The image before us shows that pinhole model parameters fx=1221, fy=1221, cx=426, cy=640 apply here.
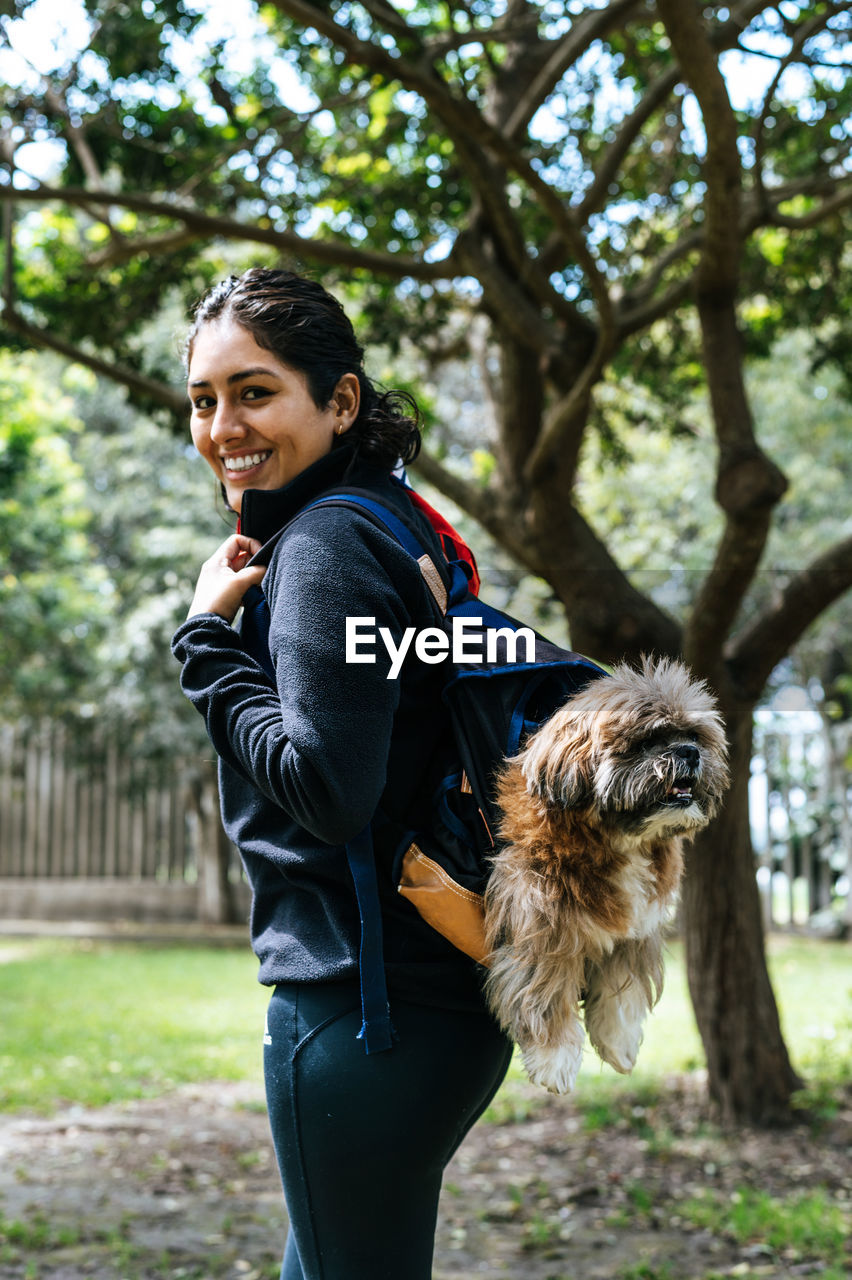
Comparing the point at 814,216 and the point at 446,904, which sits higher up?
the point at 814,216

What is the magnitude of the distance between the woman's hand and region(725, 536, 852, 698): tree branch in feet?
12.7

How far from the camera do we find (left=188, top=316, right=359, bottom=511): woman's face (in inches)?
65.9

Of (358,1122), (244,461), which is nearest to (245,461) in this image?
(244,461)

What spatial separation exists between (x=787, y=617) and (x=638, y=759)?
4.08m

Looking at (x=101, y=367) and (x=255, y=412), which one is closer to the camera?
(x=255, y=412)

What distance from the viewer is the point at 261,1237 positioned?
4582 millimetres

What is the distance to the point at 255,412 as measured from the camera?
5.49 ft

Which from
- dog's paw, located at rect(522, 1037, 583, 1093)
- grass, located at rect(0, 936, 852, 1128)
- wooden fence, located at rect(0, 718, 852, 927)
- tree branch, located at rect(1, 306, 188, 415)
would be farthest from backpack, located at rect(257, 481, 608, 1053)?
wooden fence, located at rect(0, 718, 852, 927)

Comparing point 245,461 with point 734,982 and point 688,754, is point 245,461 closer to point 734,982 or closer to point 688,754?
point 688,754

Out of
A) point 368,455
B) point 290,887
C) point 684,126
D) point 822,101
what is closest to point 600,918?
point 290,887

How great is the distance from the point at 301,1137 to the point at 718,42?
15.1 ft

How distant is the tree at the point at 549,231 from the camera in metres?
4.86

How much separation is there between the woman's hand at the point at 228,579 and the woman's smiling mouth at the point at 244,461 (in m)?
0.09


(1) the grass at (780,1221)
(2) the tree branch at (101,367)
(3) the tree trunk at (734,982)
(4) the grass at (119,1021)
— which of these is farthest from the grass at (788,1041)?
(2) the tree branch at (101,367)
